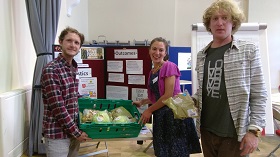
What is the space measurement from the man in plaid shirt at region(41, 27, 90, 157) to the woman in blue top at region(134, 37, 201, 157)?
50 centimetres

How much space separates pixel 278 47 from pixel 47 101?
19.7 feet

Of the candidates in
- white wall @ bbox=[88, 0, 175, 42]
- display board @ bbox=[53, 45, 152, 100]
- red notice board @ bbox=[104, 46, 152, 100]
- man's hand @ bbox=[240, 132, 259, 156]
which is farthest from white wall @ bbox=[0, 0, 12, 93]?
white wall @ bbox=[88, 0, 175, 42]

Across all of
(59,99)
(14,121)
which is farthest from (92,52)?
(59,99)

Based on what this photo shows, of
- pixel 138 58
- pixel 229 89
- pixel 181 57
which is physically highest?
pixel 181 57

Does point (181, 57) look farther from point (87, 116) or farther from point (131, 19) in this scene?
point (87, 116)

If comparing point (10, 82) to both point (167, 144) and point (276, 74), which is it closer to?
point (167, 144)

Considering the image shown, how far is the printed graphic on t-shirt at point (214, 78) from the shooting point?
1.16m

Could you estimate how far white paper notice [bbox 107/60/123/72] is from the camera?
250cm

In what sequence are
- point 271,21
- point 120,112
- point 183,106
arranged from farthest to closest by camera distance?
point 271,21, point 120,112, point 183,106

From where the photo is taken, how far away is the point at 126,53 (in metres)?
2.46

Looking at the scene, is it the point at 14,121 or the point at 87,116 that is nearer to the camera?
the point at 87,116

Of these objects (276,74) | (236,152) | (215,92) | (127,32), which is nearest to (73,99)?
(215,92)

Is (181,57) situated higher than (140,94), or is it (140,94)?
(181,57)

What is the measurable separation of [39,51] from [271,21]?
18.8 ft
